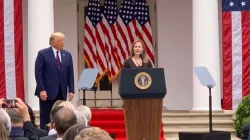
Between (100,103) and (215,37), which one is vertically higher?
(215,37)

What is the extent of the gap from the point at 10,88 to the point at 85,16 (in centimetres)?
387

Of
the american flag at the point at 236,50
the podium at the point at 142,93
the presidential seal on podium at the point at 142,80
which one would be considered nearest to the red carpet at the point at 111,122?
the american flag at the point at 236,50

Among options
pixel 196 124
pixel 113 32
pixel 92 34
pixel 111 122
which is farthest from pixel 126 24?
pixel 196 124

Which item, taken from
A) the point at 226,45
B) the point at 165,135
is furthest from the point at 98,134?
the point at 226,45

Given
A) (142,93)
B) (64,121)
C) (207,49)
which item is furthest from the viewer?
(207,49)

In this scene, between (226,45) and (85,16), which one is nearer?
(226,45)

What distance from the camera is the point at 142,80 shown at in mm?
10609

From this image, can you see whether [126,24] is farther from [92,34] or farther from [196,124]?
[196,124]

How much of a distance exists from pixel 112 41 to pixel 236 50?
3.99m

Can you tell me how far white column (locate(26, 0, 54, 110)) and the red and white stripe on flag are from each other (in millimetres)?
242

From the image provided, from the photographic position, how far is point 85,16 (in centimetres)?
1983

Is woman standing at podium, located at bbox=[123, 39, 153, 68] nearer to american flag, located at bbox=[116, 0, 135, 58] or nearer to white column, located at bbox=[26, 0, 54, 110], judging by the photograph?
white column, located at bbox=[26, 0, 54, 110]

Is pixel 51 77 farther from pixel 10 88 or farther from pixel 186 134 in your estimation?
pixel 10 88

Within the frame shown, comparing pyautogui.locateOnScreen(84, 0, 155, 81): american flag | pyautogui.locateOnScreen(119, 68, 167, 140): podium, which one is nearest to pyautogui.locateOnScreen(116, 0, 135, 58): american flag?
pyautogui.locateOnScreen(84, 0, 155, 81): american flag
